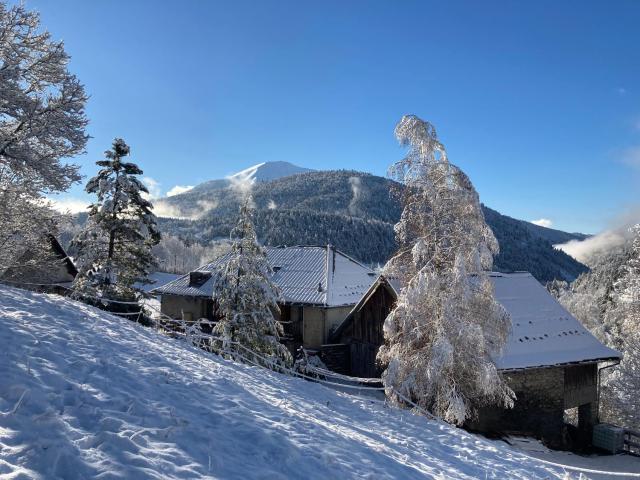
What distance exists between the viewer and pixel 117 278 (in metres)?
22.4

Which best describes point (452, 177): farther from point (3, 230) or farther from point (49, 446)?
point (3, 230)

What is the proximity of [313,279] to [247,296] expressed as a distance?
13.4 m

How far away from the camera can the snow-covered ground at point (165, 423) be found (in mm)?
5367

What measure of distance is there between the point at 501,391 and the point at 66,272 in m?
30.3

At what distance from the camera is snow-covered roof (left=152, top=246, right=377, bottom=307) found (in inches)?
1243

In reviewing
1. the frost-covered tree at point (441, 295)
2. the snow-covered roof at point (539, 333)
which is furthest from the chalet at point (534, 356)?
the frost-covered tree at point (441, 295)

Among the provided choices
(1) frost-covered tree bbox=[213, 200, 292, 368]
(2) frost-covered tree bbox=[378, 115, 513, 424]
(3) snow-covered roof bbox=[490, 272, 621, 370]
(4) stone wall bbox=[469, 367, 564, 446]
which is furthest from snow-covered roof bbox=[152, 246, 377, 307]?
(2) frost-covered tree bbox=[378, 115, 513, 424]

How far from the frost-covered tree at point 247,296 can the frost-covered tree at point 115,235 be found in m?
5.02

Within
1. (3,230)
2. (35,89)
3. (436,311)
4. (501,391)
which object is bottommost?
(501,391)

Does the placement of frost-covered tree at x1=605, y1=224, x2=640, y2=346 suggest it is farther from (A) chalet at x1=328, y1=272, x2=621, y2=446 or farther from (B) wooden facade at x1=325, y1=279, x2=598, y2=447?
(B) wooden facade at x1=325, y1=279, x2=598, y2=447

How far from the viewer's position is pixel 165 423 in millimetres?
6625

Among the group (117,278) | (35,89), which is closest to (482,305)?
(35,89)

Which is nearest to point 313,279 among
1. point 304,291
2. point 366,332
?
point 304,291

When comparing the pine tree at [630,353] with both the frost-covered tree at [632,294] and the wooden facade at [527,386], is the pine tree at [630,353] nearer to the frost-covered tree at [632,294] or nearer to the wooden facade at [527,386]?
the frost-covered tree at [632,294]
